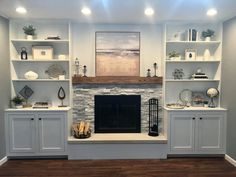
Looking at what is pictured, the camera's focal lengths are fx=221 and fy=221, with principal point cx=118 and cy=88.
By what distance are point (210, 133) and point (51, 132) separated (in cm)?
278

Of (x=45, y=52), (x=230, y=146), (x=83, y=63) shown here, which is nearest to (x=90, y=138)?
(x=83, y=63)

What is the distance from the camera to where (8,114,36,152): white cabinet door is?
3752 millimetres

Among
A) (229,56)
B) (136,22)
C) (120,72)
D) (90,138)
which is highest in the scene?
(136,22)

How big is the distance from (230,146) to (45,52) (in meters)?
3.65

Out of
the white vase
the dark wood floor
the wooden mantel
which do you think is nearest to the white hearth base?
the dark wood floor

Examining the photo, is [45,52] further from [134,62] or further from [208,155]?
[208,155]

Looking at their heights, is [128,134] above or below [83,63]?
below

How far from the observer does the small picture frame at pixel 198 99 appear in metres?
4.22

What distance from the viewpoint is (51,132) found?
12.5 feet

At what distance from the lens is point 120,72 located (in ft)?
13.9

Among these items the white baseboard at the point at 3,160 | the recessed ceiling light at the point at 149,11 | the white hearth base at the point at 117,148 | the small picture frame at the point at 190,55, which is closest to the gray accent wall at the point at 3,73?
the white baseboard at the point at 3,160

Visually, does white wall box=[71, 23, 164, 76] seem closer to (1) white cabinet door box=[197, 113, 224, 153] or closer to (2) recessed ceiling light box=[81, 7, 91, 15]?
A: (2) recessed ceiling light box=[81, 7, 91, 15]

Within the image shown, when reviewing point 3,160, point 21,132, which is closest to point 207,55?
point 21,132

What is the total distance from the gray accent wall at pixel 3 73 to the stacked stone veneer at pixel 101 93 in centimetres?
117
